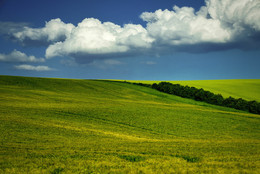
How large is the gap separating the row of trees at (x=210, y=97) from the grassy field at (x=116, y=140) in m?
15.0

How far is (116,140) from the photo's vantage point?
2066cm

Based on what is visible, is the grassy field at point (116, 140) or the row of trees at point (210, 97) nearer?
the grassy field at point (116, 140)

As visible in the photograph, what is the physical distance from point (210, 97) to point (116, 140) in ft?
170

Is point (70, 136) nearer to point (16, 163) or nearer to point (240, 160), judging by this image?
point (16, 163)

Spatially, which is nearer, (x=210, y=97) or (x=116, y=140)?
(x=116, y=140)

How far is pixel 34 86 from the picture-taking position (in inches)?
2308

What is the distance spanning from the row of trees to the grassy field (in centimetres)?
1505

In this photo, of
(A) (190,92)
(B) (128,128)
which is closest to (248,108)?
(A) (190,92)

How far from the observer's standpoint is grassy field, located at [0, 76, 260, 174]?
1063cm

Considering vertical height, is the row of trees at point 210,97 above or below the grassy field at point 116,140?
above

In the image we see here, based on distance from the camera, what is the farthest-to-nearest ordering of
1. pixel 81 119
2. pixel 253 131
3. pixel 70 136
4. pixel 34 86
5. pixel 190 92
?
1. pixel 190 92
2. pixel 34 86
3. pixel 253 131
4. pixel 81 119
5. pixel 70 136

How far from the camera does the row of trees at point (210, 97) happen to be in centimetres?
6053

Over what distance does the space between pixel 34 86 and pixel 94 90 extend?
1493 cm

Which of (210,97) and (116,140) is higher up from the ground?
(210,97)
